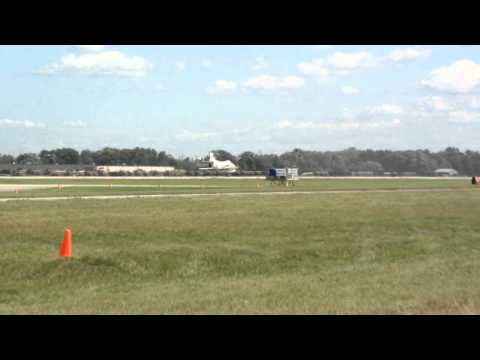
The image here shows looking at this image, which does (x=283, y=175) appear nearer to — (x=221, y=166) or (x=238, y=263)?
(x=238, y=263)

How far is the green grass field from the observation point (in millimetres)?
11805

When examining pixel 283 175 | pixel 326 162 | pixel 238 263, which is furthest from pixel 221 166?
pixel 238 263

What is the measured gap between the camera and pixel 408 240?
23109 mm

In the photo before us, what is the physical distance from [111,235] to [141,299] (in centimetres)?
967

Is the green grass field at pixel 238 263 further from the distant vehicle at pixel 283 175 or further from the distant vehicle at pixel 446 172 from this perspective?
the distant vehicle at pixel 446 172

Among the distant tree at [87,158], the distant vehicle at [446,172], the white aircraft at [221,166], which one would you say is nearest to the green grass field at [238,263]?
the white aircraft at [221,166]

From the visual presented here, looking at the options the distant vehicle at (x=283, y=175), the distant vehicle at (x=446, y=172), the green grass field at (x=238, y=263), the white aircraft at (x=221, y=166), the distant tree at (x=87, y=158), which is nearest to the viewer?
the green grass field at (x=238, y=263)

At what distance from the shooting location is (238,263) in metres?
18.2

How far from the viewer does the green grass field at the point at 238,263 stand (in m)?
11.8

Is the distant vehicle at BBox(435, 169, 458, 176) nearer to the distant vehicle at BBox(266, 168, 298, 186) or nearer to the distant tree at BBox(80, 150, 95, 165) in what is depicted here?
the distant vehicle at BBox(266, 168, 298, 186)
